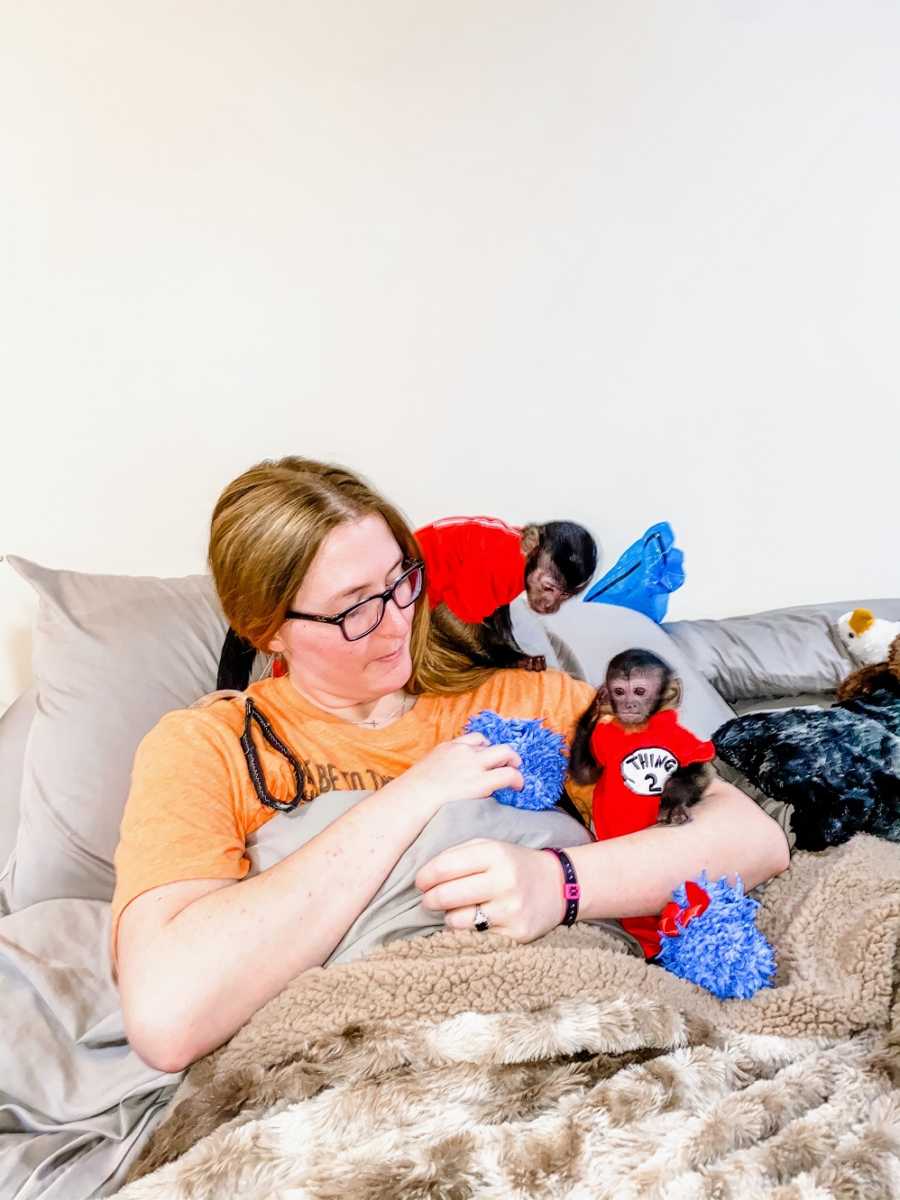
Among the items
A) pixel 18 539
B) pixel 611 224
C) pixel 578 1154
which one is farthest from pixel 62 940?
pixel 611 224

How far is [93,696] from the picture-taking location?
4.91ft

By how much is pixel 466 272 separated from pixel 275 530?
3.01 ft

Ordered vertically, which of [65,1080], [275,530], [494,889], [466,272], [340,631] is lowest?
[65,1080]

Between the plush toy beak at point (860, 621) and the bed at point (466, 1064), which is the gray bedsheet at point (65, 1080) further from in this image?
the plush toy beak at point (860, 621)

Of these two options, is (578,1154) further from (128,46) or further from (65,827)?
(128,46)

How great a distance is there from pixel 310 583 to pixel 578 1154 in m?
0.64

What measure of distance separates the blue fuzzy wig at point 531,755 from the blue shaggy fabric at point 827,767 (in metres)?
0.27

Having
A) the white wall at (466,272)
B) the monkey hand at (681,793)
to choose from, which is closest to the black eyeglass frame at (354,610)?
the monkey hand at (681,793)

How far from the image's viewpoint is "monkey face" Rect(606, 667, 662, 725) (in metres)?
1.26

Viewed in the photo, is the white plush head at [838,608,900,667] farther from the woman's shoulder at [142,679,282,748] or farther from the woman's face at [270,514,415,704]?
the woman's shoulder at [142,679,282,748]

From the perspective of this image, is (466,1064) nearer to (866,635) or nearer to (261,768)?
(261,768)

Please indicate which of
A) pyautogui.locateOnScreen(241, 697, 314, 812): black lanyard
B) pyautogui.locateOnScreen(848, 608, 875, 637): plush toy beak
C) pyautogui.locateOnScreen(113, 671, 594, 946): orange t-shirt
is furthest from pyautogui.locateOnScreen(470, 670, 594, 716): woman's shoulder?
pyautogui.locateOnScreen(848, 608, 875, 637): plush toy beak

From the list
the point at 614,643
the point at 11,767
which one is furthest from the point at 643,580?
the point at 11,767

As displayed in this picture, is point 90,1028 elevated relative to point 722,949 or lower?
lower
